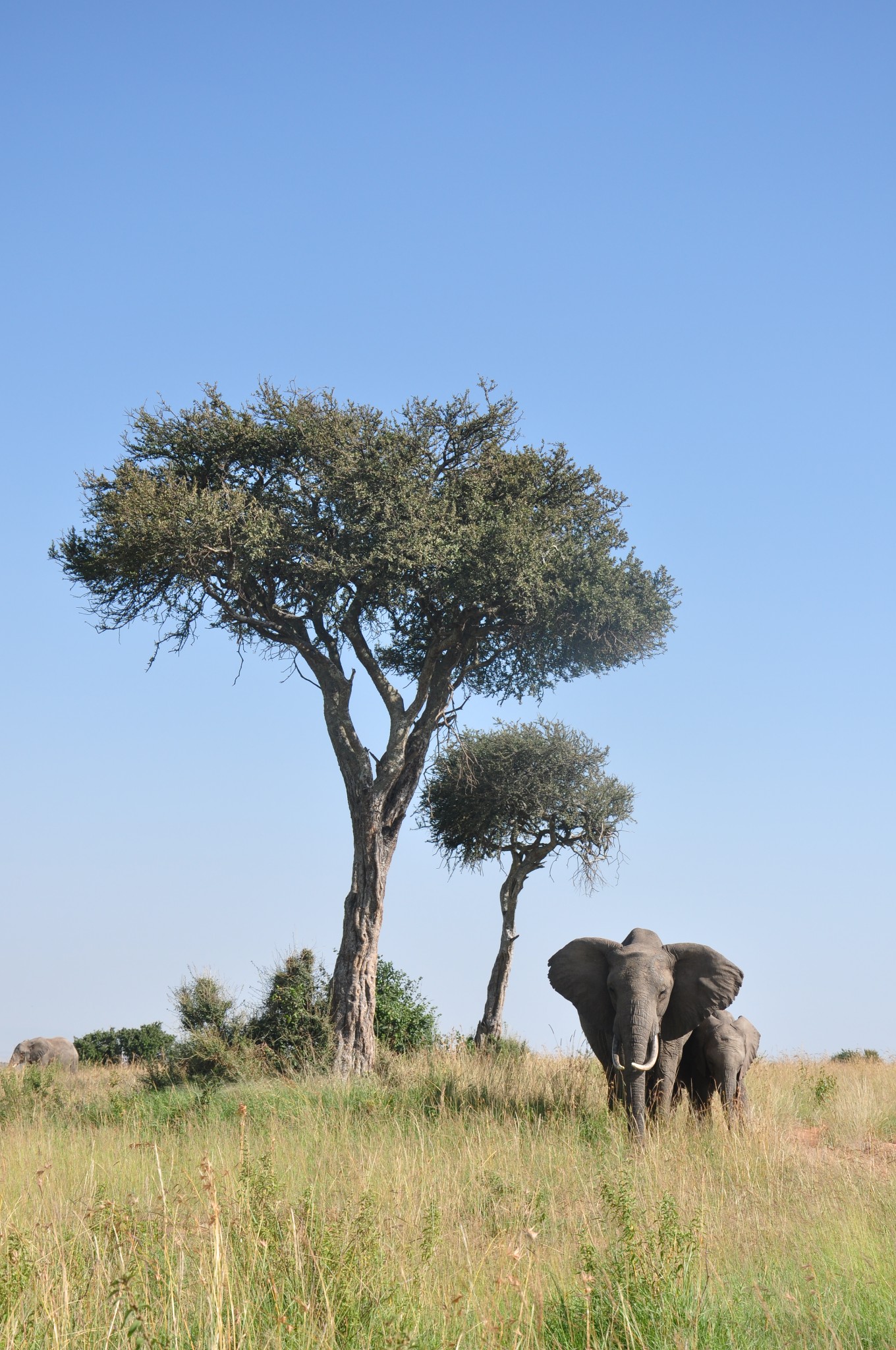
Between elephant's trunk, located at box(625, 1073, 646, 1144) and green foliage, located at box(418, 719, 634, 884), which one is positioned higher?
green foliage, located at box(418, 719, 634, 884)

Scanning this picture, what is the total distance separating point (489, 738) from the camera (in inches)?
1186

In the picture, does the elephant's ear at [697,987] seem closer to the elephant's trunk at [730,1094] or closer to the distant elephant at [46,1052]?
the elephant's trunk at [730,1094]

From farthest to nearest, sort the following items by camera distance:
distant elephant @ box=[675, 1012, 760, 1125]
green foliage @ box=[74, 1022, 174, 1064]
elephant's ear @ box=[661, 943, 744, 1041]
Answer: green foliage @ box=[74, 1022, 174, 1064], distant elephant @ box=[675, 1012, 760, 1125], elephant's ear @ box=[661, 943, 744, 1041]

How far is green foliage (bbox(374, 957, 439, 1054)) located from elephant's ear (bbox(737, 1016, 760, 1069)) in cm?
948

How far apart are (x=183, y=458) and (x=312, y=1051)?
1158 cm

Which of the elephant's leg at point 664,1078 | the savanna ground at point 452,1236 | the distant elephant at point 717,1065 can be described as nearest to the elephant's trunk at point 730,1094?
the distant elephant at point 717,1065

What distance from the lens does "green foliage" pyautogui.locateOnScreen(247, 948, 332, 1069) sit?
1995 centimetres

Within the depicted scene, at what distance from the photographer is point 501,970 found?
28047mm

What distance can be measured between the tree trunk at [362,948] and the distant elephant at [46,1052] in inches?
509

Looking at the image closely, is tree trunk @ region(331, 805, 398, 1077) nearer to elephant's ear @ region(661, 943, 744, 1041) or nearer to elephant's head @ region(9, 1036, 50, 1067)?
elephant's ear @ region(661, 943, 744, 1041)

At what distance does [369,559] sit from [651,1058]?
10.8 meters

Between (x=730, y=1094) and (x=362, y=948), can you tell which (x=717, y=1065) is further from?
(x=362, y=948)

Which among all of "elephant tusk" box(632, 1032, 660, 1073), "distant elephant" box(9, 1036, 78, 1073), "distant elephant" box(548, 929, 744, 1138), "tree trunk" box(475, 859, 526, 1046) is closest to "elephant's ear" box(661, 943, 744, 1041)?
"distant elephant" box(548, 929, 744, 1138)

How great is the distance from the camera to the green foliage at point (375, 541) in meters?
20.3
